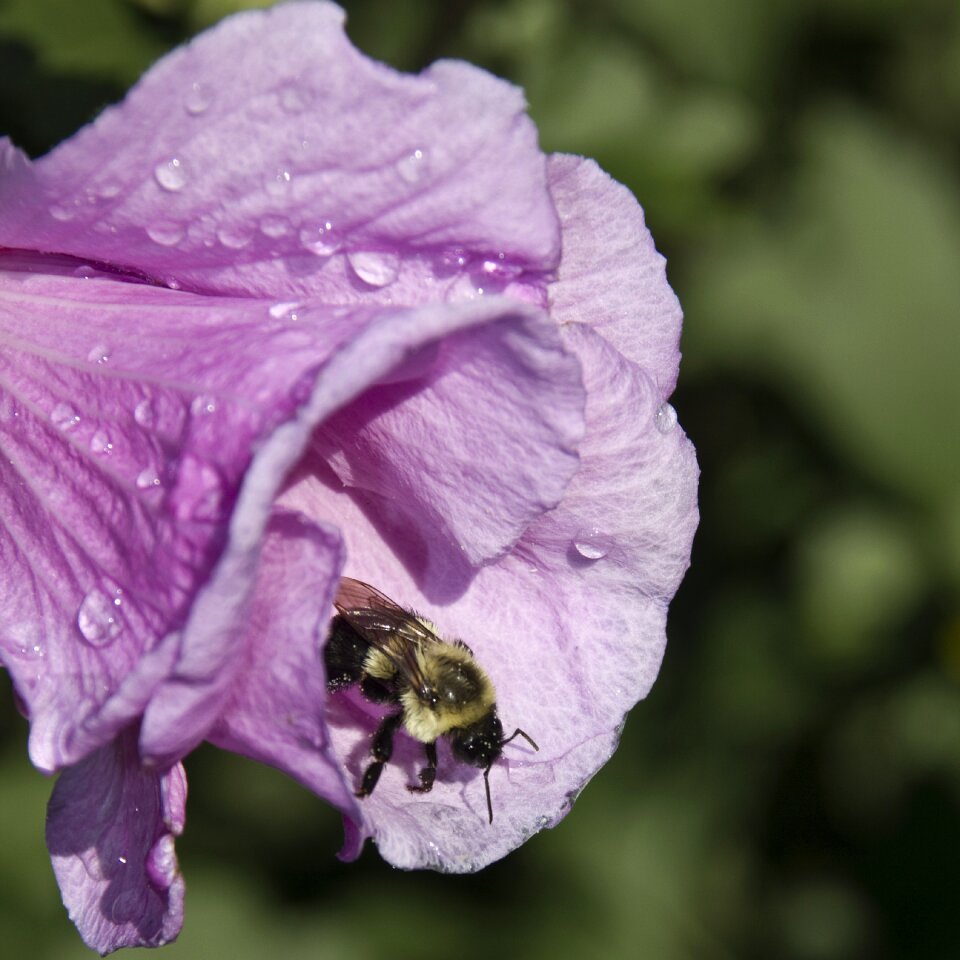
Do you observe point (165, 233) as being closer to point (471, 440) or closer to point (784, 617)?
point (471, 440)

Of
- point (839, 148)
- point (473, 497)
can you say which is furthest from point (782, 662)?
point (473, 497)

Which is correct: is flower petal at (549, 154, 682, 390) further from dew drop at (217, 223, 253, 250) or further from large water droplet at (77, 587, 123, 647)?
large water droplet at (77, 587, 123, 647)

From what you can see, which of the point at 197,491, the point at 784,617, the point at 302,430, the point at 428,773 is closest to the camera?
the point at 302,430

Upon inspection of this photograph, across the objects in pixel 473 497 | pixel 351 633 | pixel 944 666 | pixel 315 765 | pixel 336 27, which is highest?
pixel 336 27

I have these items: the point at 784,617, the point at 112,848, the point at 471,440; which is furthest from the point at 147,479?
the point at 784,617

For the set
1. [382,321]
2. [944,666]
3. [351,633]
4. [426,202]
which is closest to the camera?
[382,321]

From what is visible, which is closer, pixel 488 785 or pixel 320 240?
pixel 320 240

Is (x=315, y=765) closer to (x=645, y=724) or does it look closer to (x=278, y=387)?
(x=278, y=387)
